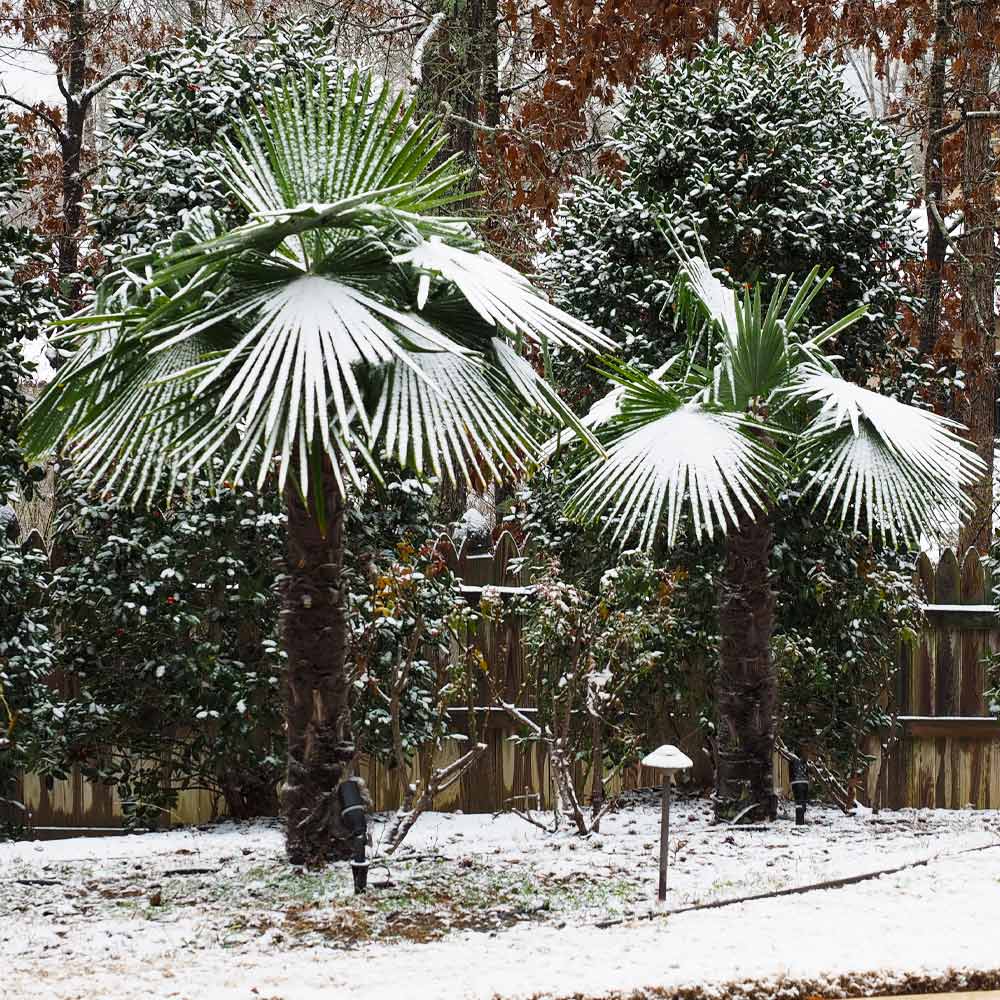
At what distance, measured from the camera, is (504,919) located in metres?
5.34

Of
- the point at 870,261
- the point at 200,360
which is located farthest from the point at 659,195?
the point at 200,360

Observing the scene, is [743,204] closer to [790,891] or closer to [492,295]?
[492,295]

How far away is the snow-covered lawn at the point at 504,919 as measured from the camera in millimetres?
4352

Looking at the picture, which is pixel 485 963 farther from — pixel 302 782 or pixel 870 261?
pixel 870 261

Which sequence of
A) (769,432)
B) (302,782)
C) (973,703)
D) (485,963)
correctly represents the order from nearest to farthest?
(485,963)
(302,782)
(769,432)
(973,703)

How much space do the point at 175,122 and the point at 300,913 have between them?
4868 mm

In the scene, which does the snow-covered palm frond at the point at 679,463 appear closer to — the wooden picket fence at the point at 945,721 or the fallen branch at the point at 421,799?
the fallen branch at the point at 421,799

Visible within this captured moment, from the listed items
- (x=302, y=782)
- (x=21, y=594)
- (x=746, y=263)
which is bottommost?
(x=302, y=782)

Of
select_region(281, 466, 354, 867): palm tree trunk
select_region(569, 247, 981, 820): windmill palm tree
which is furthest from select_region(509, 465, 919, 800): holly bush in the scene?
select_region(281, 466, 354, 867): palm tree trunk

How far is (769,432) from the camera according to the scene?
6750mm

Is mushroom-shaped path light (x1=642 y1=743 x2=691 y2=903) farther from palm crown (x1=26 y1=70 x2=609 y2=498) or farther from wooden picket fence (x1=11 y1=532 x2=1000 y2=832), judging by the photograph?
wooden picket fence (x1=11 y1=532 x2=1000 y2=832)

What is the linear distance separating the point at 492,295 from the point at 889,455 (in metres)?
2.62

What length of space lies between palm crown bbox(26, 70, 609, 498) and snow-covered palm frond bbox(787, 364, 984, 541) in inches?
73.2

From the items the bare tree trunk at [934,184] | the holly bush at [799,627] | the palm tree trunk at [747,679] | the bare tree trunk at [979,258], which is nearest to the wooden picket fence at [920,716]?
the holly bush at [799,627]
